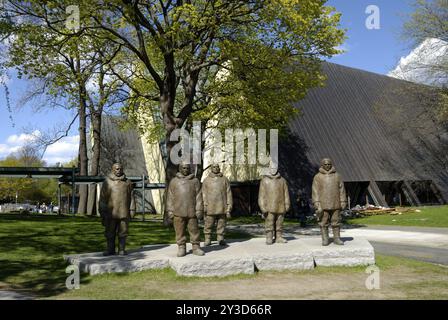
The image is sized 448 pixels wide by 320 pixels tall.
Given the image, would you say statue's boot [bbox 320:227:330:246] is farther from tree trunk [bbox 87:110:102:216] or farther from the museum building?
tree trunk [bbox 87:110:102:216]

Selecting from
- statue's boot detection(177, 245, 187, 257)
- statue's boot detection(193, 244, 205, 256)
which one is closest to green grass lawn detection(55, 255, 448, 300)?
statue's boot detection(177, 245, 187, 257)

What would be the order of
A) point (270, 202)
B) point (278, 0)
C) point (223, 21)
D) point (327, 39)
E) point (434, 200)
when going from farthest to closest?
point (434, 200)
point (327, 39)
point (223, 21)
point (278, 0)
point (270, 202)

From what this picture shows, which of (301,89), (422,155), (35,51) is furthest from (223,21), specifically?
(422,155)

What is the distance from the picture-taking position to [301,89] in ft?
63.8

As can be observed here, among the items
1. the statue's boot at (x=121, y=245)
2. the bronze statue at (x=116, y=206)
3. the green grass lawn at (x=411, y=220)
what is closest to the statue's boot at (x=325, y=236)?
the bronze statue at (x=116, y=206)

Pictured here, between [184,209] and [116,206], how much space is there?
151cm

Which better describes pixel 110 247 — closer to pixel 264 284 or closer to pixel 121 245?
pixel 121 245

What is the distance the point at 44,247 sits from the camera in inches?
490

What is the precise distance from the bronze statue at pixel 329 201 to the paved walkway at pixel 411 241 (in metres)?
1.82

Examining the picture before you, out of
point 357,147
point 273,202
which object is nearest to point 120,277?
point 273,202

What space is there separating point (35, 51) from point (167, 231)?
8.34 metres

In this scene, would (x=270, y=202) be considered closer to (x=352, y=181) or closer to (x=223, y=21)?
(x=223, y=21)

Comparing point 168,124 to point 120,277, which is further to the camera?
point 168,124

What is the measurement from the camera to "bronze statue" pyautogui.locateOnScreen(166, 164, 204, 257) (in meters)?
9.88
